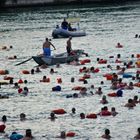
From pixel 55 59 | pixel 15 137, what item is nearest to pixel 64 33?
pixel 55 59

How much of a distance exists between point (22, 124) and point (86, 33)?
6343 cm

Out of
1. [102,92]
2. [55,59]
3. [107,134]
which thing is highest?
[55,59]

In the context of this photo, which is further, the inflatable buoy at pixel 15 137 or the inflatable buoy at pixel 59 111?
the inflatable buoy at pixel 59 111

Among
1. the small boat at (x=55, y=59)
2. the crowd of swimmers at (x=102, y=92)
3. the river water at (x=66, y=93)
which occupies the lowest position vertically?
the river water at (x=66, y=93)

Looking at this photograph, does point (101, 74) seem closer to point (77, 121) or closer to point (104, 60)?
point (104, 60)

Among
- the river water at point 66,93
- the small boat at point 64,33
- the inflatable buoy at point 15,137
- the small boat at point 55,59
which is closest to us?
the inflatable buoy at point 15,137

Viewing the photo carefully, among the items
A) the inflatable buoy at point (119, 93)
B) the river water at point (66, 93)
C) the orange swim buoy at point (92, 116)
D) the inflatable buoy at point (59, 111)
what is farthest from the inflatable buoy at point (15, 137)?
the inflatable buoy at point (119, 93)

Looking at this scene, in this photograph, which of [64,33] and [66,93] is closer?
[66,93]

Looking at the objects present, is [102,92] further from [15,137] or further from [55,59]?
[55,59]

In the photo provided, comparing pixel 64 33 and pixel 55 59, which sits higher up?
pixel 55 59

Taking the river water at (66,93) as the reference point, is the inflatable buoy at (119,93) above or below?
above

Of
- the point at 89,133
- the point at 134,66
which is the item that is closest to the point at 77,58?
the point at 134,66

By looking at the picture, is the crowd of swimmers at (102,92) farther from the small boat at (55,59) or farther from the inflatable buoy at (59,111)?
the small boat at (55,59)

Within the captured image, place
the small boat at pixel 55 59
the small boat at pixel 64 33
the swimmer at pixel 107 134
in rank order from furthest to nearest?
the small boat at pixel 64 33 → the small boat at pixel 55 59 → the swimmer at pixel 107 134
